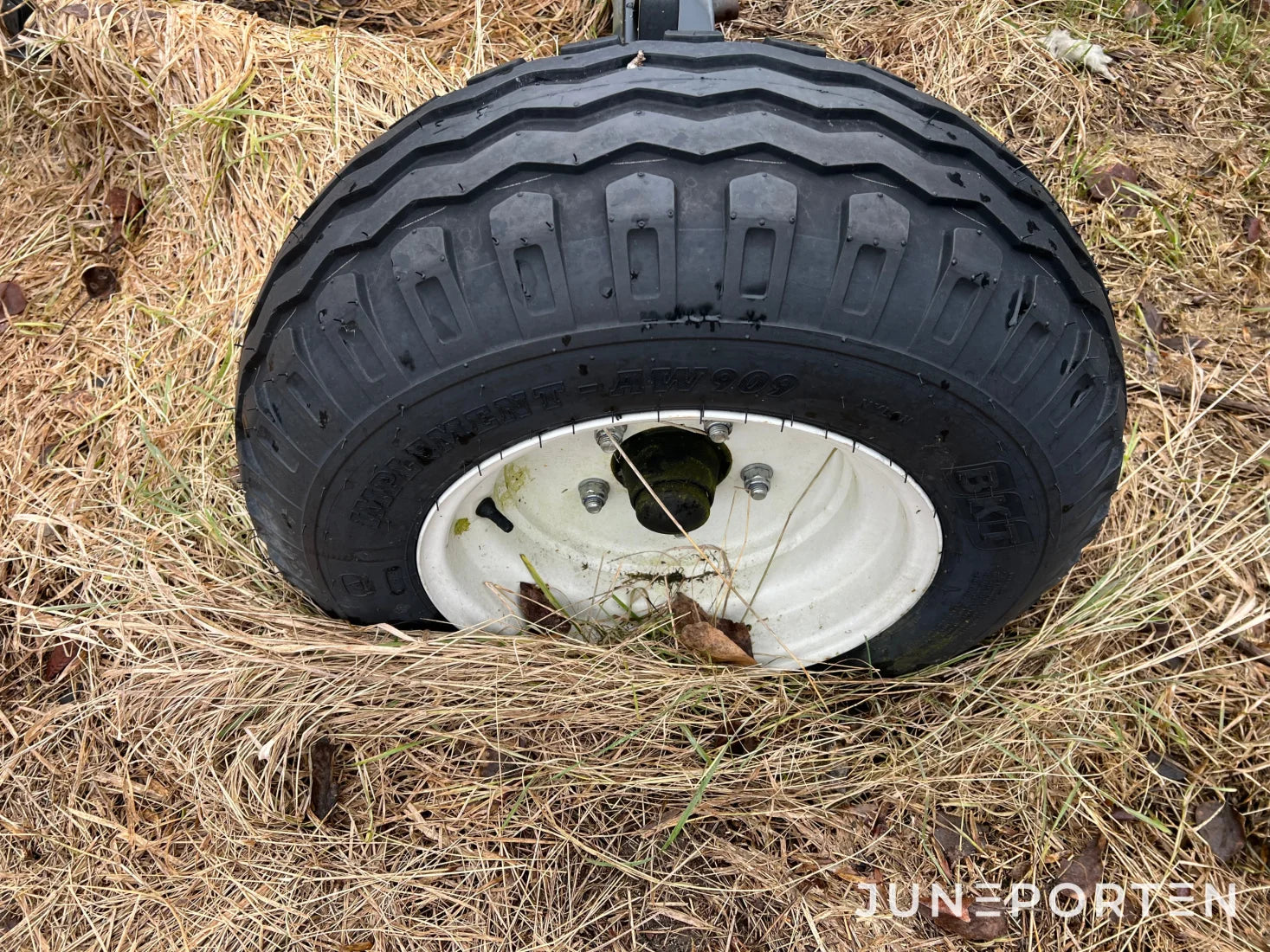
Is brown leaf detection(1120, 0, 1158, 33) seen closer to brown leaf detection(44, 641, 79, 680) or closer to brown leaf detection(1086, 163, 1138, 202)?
brown leaf detection(1086, 163, 1138, 202)

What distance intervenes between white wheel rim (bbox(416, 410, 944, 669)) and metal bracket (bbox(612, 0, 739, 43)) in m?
0.87

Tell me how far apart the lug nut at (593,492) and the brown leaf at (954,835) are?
3.28ft

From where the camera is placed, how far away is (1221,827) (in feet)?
6.84

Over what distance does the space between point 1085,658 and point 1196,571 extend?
Answer: 0.41 metres

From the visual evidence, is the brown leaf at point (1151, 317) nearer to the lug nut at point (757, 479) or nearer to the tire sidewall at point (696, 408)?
the tire sidewall at point (696, 408)

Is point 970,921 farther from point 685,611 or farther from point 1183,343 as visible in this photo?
point 1183,343

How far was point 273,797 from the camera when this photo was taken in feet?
6.46

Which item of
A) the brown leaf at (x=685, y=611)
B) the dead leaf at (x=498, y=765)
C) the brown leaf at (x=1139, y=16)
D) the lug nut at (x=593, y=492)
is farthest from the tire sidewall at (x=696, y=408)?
the brown leaf at (x=1139, y=16)

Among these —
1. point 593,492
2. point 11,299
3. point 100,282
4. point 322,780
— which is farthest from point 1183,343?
point 11,299

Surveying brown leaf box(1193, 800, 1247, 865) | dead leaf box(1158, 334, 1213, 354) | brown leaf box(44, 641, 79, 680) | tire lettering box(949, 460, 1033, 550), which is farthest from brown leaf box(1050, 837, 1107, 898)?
brown leaf box(44, 641, 79, 680)

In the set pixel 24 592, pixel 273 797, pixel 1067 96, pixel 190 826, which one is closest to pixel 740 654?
pixel 273 797

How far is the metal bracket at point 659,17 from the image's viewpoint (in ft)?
6.42

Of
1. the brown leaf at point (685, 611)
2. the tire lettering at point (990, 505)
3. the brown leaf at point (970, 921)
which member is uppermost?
the tire lettering at point (990, 505)

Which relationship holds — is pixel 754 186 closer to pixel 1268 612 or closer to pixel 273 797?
pixel 273 797
